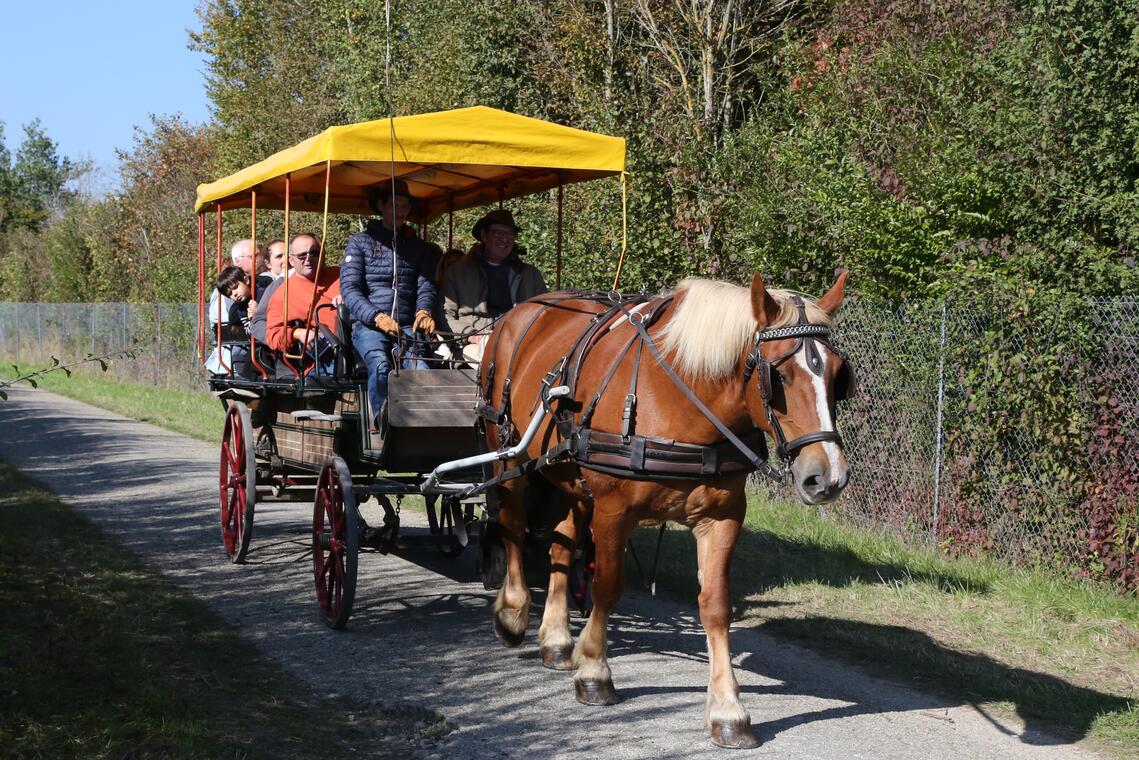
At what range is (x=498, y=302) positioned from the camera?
8008 millimetres

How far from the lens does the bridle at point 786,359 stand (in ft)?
15.3

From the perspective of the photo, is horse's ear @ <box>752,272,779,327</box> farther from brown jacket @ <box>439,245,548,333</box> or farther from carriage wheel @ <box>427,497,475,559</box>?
brown jacket @ <box>439,245,548,333</box>

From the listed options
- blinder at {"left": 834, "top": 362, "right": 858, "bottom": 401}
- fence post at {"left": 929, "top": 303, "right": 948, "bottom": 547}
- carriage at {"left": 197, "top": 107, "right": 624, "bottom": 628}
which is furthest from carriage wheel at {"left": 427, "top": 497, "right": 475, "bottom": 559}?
fence post at {"left": 929, "top": 303, "right": 948, "bottom": 547}

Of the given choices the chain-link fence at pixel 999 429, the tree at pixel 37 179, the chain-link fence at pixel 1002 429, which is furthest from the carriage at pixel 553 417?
the tree at pixel 37 179

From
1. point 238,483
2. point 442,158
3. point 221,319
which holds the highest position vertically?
point 442,158

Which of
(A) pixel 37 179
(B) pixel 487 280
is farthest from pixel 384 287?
(A) pixel 37 179

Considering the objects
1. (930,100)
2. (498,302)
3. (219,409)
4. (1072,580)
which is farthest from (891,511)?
(219,409)

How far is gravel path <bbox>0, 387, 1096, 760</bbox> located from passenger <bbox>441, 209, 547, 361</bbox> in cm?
174

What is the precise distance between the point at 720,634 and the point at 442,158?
3.24 metres

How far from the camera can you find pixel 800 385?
467 centimetres

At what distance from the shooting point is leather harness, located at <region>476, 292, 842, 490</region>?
473 centimetres

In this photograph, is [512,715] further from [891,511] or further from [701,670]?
[891,511]

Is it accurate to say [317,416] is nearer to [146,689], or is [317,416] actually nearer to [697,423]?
[146,689]

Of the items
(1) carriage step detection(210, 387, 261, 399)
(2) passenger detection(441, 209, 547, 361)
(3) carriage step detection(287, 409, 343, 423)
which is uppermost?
(2) passenger detection(441, 209, 547, 361)
